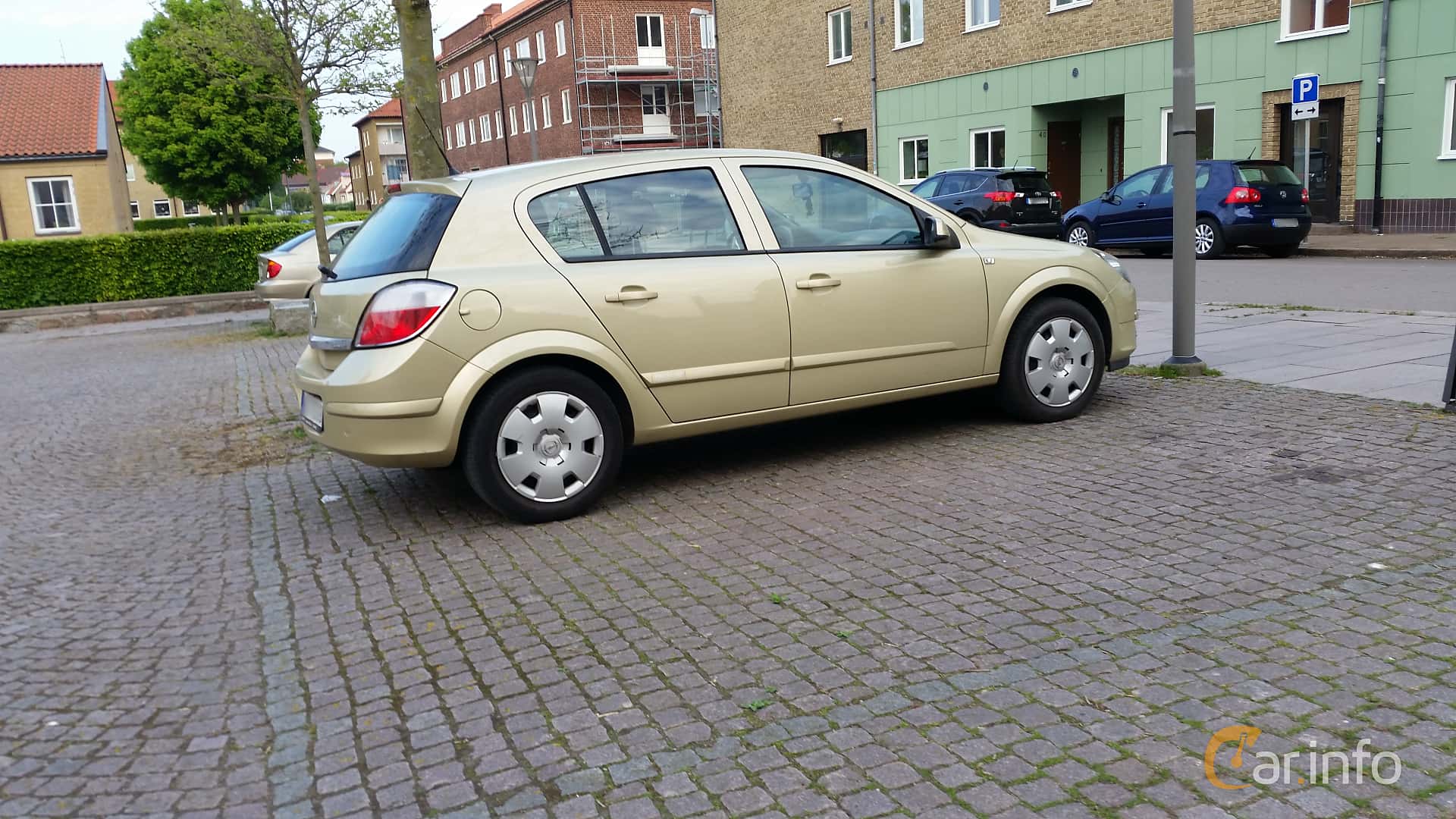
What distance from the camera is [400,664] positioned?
3879 mm

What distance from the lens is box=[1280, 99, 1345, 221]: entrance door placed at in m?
22.1

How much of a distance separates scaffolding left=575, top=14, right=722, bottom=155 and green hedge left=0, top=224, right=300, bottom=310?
97.6ft

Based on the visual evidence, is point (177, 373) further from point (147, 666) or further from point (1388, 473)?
point (1388, 473)

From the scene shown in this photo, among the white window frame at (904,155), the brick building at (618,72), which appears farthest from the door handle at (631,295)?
the brick building at (618,72)

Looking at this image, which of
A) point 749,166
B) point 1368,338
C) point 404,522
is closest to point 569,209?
point 749,166

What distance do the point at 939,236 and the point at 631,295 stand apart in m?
1.83

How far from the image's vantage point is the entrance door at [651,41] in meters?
52.1

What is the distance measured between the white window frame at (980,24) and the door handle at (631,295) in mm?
26413

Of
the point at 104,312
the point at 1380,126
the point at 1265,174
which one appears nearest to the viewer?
the point at 1265,174

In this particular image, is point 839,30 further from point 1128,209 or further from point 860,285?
point 860,285

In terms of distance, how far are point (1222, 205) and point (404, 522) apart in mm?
16522

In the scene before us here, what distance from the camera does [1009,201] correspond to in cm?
2239

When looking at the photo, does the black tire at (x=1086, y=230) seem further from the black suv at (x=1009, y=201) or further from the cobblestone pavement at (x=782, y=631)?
the cobblestone pavement at (x=782, y=631)

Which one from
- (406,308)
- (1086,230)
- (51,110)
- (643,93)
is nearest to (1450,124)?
(1086,230)
